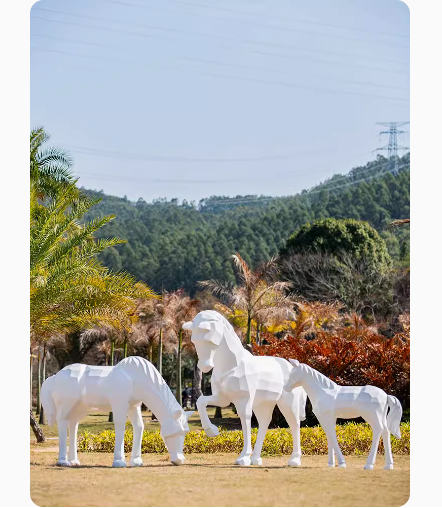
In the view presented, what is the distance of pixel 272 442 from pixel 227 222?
136ft

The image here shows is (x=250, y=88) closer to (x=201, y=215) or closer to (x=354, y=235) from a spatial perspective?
(x=354, y=235)

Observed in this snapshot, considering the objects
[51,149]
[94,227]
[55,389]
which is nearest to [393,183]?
[51,149]

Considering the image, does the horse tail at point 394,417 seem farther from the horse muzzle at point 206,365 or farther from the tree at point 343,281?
the tree at point 343,281

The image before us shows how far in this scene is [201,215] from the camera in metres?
57.0

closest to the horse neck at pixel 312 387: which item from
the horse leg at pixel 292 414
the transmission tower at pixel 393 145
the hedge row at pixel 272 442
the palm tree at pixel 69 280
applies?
the horse leg at pixel 292 414

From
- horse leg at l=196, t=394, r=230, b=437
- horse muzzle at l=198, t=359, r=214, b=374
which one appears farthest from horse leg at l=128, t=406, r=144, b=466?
horse muzzle at l=198, t=359, r=214, b=374

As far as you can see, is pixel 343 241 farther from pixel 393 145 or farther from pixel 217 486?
pixel 217 486

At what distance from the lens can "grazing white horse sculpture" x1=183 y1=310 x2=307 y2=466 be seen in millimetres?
9818

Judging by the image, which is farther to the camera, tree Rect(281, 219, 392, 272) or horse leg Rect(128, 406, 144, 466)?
tree Rect(281, 219, 392, 272)

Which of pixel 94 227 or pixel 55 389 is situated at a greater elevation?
pixel 94 227

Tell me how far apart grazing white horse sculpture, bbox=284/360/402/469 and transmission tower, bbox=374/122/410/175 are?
111 ft

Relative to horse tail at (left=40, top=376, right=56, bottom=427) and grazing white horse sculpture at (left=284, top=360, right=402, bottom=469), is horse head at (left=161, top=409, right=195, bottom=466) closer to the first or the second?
grazing white horse sculpture at (left=284, top=360, right=402, bottom=469)

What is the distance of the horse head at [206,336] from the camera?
9.78 m

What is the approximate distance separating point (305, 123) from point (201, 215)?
54.1ft
